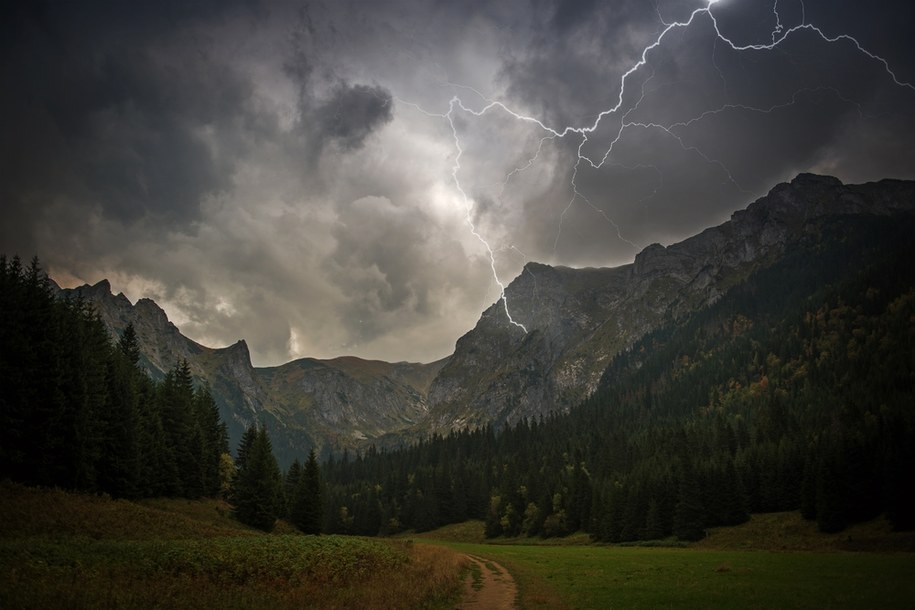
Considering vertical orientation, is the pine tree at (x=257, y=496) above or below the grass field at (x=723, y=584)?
above

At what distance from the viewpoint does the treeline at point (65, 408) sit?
35.8 metres

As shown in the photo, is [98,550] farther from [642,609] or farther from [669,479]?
[669,479]

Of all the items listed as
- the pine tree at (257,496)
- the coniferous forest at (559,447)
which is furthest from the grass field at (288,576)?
the pine tree at (257,496)

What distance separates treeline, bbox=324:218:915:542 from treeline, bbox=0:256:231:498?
7051 centimetres

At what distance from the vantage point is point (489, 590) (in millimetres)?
26375

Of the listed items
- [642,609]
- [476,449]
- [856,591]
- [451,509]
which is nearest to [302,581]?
[642,609]

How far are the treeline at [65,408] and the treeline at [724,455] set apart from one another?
7051cm

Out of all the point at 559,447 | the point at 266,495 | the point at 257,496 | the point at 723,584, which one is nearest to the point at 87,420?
the point at 257,496

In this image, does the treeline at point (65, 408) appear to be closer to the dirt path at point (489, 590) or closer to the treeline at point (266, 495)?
the treeline at point (266, 495)

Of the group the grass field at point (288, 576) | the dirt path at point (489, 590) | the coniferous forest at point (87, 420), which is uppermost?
the coniferous forest at point (87, 420)

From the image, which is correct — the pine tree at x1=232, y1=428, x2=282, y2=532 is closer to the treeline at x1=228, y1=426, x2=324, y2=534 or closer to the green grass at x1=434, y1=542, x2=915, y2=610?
the treeline at x1=228, y1=426, x2=324, y2=534

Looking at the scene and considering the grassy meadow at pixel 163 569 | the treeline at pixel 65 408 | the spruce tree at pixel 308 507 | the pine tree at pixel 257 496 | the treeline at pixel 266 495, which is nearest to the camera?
the grassy meadow at pixel 163 569

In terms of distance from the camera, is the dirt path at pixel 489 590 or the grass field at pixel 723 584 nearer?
the grass field at pixel 723 584

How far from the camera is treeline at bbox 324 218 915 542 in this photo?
68.0 m
